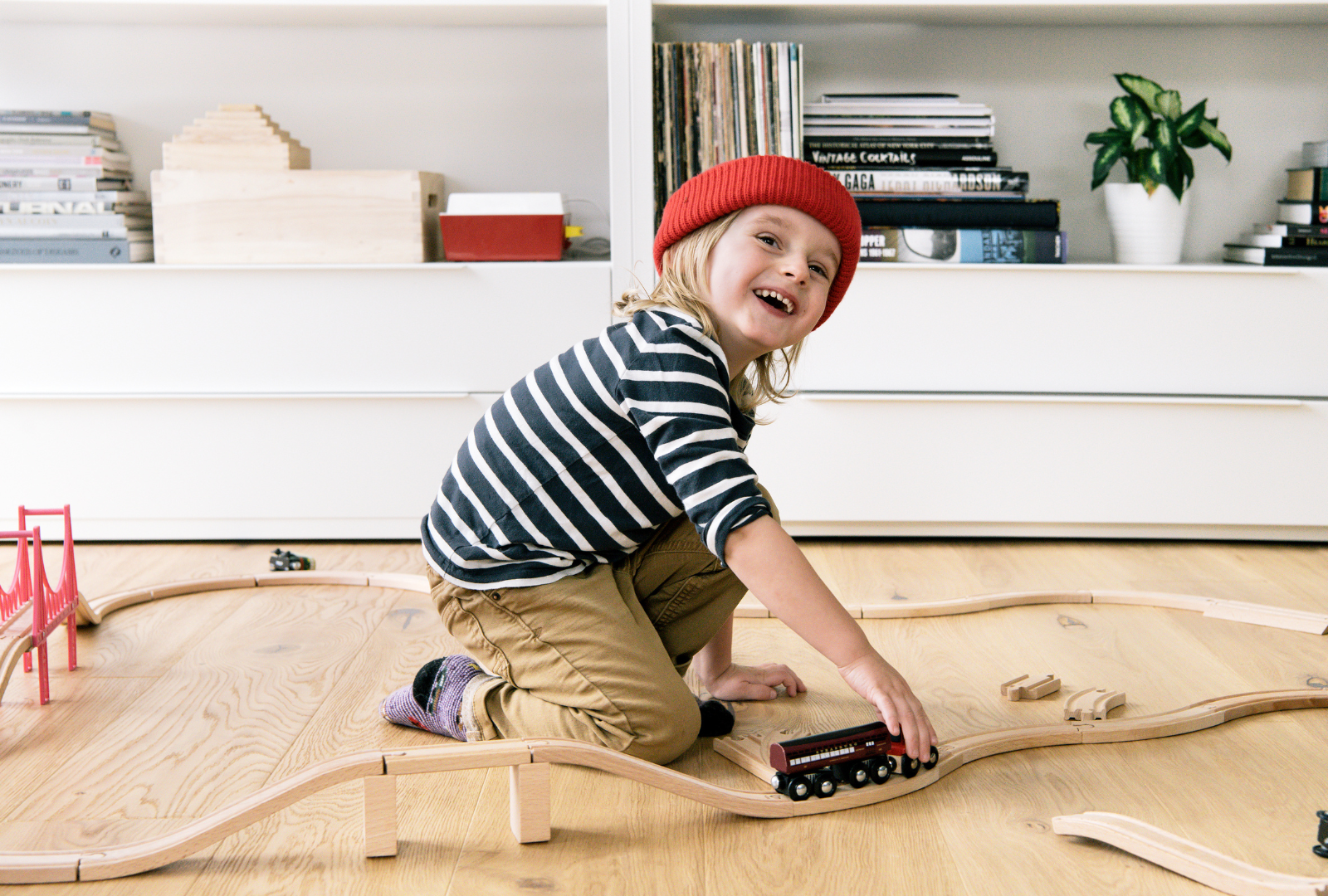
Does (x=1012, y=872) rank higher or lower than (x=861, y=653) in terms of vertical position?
lower

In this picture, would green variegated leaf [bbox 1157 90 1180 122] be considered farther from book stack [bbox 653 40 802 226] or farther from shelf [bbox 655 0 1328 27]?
book stack [bbox 653 40 802 226]

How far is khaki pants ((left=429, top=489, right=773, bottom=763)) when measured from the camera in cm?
Answer: 108

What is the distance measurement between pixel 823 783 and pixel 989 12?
4.88ft

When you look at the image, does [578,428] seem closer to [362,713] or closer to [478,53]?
[362,713]

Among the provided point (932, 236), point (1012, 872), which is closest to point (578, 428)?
point (1012, 872)

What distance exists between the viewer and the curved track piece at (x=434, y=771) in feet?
2.85

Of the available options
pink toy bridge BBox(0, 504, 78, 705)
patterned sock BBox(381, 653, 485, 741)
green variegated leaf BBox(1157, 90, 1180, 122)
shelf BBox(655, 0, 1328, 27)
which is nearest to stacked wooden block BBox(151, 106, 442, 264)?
shelf BBox(655, 0, 1328, 27)

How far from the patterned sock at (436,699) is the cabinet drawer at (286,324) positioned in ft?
2.69

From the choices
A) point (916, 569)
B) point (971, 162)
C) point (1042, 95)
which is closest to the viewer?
point (916, 569)

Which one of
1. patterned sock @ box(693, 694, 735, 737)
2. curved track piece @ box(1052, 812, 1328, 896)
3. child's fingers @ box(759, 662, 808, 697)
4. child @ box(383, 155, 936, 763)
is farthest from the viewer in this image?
Answer: child's fingers @ box(759, 662, 808, 697)

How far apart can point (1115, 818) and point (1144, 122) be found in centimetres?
138

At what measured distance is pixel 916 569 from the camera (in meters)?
1.83

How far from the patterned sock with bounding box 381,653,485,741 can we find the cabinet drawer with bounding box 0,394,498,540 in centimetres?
79

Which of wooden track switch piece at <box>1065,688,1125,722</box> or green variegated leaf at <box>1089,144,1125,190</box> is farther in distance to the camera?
green variegated leaf at <box>1089,144,1125,190</box>
